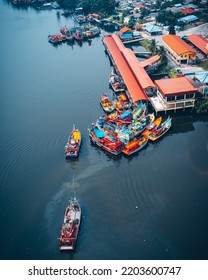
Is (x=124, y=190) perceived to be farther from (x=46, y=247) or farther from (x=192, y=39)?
(x=192, y=39)

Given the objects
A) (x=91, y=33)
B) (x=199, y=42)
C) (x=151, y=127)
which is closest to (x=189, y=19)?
(x=199, y=42)

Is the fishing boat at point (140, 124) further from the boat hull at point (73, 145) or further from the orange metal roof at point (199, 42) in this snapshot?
the orange metal roof at point (199, 42)

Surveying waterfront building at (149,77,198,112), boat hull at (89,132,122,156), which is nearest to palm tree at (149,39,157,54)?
waterfront building at (149,77,198,112)

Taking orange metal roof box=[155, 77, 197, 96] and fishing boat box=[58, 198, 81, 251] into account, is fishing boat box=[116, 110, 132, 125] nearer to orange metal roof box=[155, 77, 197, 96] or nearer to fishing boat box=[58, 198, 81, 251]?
orange metal roof box=[155, 77, 197, 96]

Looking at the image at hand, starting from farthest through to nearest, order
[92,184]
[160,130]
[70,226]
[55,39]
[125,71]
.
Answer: [55,39]
[125,71]
[160,130]
[92,184]
[70,226]

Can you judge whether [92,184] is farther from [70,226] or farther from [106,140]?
[106,140]
